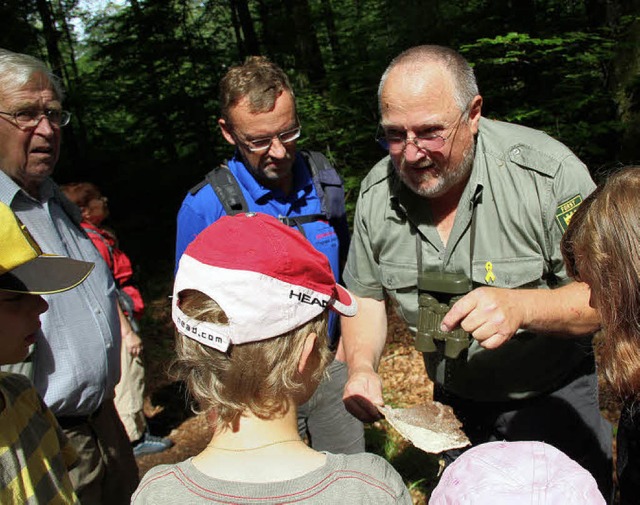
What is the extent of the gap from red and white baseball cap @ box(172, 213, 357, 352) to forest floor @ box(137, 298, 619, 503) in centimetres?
240

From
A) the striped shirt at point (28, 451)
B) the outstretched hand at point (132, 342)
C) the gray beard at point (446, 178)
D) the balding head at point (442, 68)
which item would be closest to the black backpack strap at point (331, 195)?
the gray beard at point (446, 178)

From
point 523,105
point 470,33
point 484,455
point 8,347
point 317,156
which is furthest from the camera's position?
point 470,33

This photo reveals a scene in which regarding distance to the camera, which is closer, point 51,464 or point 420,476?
point 51,464

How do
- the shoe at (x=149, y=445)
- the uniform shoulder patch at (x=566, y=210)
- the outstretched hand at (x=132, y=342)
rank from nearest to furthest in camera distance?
the uniform shoulder patch at (x=566, y=210), the outstretched hand at (x=132, y=342), the shoe at (x=149, y=445)

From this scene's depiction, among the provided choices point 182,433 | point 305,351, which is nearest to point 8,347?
point 305,351

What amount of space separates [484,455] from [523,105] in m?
5.54

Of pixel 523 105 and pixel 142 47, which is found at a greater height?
pixel 142 47

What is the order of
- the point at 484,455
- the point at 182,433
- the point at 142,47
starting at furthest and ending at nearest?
the point at 142,47 → the point at 182,433 → the point at 484,455

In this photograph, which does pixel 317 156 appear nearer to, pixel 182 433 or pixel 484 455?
pixel 484 455

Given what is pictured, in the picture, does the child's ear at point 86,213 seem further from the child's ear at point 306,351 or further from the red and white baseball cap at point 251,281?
the child's ear at point 306,351

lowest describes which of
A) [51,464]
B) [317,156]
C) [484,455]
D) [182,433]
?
[182,433]

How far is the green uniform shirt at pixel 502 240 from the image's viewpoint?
243 cm

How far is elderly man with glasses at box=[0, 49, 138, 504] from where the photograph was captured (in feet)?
8.44

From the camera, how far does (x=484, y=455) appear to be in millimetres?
1268
